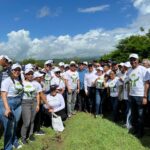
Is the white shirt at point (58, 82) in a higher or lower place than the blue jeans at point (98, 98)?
higher

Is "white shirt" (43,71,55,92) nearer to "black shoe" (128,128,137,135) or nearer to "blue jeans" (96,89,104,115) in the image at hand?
"blue jeans" (96,89,104,115)

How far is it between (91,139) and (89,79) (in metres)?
5.34

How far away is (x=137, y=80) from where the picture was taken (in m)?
10.0

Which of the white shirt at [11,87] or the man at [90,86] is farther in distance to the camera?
the man at [90,86]

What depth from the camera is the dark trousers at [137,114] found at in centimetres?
995

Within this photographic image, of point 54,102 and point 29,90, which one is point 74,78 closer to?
point 54,102

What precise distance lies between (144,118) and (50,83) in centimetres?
380

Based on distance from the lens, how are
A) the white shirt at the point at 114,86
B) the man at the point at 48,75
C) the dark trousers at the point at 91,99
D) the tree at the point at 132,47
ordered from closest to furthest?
the white shirt at the point at 114,86
the man at the point at 48,75
the dark trousers at the point at 91,99
the tree at the point at 132,47

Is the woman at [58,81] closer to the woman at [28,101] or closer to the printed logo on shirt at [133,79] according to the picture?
the woman at [28,101]

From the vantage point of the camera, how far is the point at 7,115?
25.5 feet

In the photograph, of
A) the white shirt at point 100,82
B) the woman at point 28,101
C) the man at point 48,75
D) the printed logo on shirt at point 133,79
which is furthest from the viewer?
the white shirt at point 100,82

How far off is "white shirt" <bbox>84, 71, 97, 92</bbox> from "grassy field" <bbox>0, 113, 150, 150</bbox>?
117 inches

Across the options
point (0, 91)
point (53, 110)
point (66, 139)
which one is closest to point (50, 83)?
point (53, 110)

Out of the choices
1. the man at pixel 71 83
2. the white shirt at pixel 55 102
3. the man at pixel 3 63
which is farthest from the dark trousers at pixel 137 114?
the man at pixel 71 83
